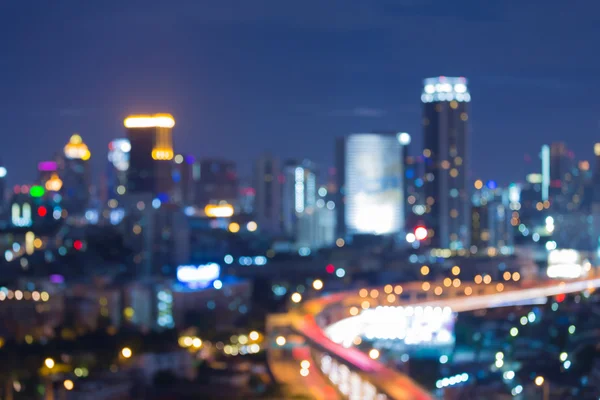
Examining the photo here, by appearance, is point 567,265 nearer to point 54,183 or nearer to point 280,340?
point 280,340

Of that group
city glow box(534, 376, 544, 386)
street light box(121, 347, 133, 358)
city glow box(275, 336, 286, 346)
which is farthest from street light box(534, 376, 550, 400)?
street light box(121, 347, 133, 358)

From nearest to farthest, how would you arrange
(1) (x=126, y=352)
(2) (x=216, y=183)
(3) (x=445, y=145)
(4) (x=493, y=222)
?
(1) (x=126, y=352), (4) (x=493, y=222), (3) (x=445, y=145), (2) (x=216, y=183)

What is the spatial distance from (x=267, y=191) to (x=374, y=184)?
2.50 metres

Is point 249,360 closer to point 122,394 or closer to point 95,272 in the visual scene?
point 122,394

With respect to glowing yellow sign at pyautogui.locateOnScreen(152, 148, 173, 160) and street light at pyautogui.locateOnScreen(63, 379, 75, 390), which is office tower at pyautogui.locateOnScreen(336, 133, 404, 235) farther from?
street light at pyautogui.locateOnScreen(63, 379, 75, 390)

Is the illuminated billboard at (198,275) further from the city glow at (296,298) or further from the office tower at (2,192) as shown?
the office tower at (2,192)

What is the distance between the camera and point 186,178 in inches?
1066

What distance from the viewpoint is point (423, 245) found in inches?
874

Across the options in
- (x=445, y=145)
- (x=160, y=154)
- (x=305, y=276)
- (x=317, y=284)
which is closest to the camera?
(x=317, y=284)

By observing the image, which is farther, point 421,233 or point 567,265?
point 421,233

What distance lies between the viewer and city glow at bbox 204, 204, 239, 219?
25.9 metres

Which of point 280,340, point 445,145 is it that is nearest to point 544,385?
point 280,340

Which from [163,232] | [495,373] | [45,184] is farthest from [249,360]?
[45,184]

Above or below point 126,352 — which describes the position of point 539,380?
above
